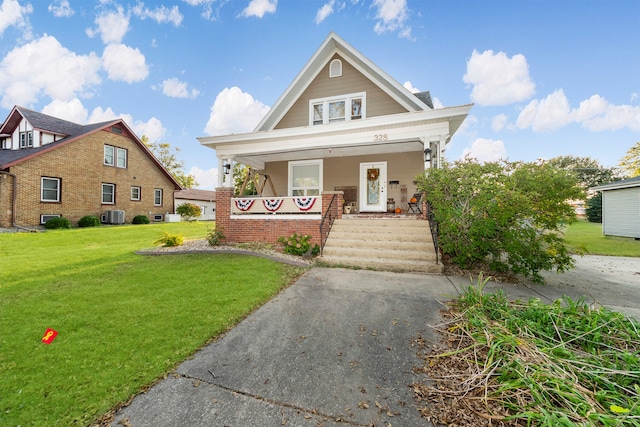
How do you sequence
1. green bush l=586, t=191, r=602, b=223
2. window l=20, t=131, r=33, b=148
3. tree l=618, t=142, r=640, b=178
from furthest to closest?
tree l=618, t=142, r=640, b=178, green bush l=586, t=191, r=602, b=223, window l=20, t=131, r=33, b=148

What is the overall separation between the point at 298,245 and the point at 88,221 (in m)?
16.7

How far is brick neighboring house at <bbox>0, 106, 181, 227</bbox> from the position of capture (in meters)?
14.0

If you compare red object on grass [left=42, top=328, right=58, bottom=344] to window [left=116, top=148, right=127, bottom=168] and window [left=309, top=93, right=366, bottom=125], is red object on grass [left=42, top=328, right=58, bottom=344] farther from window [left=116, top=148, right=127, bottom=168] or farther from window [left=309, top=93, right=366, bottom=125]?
window [left=116, top=148, right=127, bottom=168]

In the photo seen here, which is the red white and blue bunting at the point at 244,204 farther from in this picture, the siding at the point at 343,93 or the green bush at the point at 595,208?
the green bush at the point at 595,208

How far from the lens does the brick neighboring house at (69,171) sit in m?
14.0

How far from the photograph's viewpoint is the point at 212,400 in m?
2.07

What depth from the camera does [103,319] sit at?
3.38 m

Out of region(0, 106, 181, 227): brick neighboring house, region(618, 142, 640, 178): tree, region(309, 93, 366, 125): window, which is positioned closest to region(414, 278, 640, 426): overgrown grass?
region(309, 93, 366, 125): window

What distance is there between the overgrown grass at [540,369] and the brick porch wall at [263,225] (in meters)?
5.39

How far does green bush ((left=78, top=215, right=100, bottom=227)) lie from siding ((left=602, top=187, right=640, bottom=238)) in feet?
104

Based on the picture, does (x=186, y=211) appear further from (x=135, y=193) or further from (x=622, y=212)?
(x=622, y=212)

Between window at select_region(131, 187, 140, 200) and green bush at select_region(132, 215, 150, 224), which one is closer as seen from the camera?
green bush at select_region(132, 215, 150, 224)

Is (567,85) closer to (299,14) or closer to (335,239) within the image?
(299,14)

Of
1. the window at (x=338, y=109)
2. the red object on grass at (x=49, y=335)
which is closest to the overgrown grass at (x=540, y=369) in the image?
the red object on grass at (x=49, y=335)
